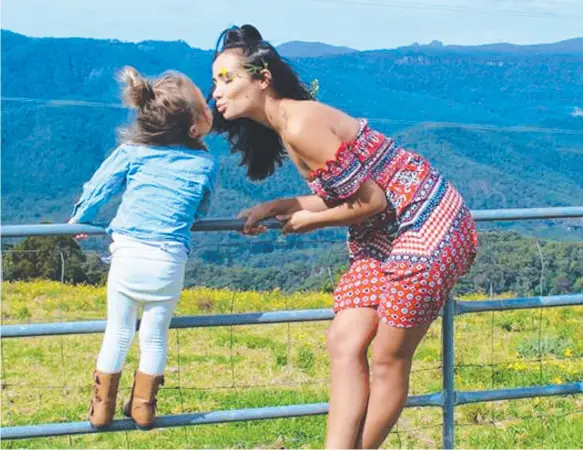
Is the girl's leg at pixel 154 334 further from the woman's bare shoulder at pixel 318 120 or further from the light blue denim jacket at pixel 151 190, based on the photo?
the woman's bare shoulder at pixel 318 120

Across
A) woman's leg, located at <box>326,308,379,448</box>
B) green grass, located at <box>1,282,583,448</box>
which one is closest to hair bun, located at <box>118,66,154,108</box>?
woman's leg, located at <box>326,308,379,448</box>

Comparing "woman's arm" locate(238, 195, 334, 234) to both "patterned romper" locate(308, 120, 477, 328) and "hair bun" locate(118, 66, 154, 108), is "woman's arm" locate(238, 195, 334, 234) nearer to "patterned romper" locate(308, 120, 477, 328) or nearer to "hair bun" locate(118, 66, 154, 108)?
"patterned romper" locate(308, 120, 477, 328)

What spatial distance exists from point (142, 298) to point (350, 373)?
2.28ft

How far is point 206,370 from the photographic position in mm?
7531

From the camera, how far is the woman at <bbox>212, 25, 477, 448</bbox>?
10.2 feet

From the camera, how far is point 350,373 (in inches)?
127

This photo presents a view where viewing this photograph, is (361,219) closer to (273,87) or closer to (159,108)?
(273,87)

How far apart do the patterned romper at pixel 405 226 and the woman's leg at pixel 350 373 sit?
6 centimetres

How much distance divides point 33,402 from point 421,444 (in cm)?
266

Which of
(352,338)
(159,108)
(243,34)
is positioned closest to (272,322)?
(352,338)

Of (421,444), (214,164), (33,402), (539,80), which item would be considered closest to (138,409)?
(214,164)

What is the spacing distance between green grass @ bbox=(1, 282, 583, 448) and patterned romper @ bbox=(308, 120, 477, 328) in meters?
1.54

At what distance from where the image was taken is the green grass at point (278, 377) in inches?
206

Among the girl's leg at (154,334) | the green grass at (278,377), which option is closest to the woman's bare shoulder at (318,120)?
the girl's leg at (154,334)
